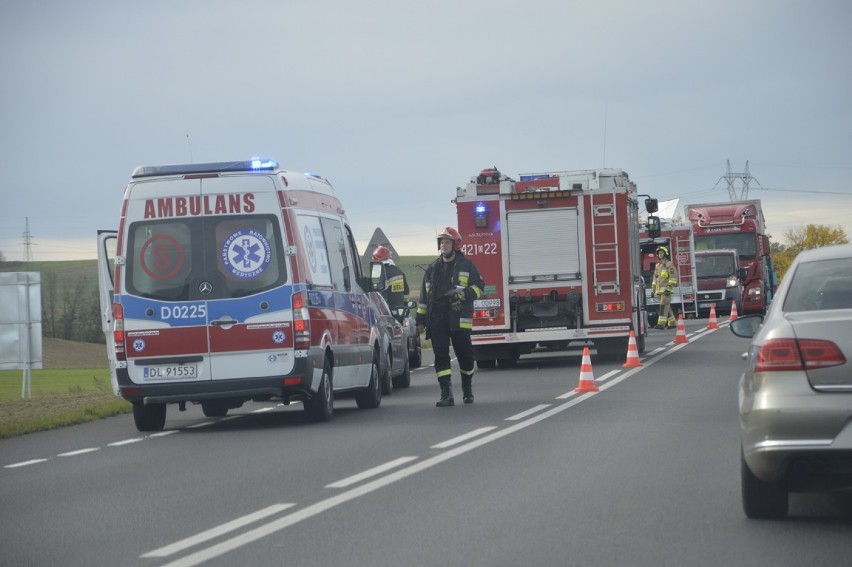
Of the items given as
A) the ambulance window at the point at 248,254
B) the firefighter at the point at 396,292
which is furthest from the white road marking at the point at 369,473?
the firefighter at the point at 396,292

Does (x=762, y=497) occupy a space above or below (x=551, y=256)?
below

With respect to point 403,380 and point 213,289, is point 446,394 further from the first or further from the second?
point 403,380

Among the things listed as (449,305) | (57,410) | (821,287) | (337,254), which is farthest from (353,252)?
(821,287)

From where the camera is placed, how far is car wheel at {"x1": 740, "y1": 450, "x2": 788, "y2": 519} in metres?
8.07

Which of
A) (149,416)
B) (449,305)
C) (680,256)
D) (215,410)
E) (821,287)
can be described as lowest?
(215,410)

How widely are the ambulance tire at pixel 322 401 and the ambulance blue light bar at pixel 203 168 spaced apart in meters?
2.17

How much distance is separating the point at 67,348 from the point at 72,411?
6304 centimetres

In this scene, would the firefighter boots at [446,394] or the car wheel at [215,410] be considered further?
the car wheel at [215,410]

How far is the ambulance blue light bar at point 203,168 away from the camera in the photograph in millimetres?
15312


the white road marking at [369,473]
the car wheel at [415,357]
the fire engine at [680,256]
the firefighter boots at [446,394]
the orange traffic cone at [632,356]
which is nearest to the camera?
the white road marking at [369,473]

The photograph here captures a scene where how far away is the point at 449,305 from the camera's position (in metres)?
17.5

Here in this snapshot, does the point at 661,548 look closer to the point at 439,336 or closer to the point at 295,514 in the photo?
the point at 295,514

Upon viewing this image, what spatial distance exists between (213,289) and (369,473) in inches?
191

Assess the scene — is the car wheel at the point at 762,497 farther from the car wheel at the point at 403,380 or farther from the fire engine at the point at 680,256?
the fire engine at the point at 680,256
